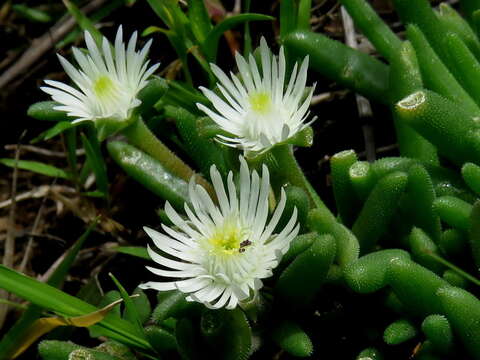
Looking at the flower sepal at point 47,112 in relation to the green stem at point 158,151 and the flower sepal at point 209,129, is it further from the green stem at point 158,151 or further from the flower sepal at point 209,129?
the flower sepal at point 209,129

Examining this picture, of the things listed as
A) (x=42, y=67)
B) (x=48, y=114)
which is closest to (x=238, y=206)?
(x=48, y=114)

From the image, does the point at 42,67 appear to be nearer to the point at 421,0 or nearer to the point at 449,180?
the point at 421,0

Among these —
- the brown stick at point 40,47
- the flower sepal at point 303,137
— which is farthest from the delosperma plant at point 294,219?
the brown stick at point 40,47

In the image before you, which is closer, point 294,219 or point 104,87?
point 294,219

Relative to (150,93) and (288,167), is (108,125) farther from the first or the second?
(288,167)

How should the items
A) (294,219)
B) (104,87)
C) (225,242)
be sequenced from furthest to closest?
(104,87), (225,242), (294,219)

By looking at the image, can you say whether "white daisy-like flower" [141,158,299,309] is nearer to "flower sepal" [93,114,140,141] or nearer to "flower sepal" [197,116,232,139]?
"flower sepal" [197,116,232,139]

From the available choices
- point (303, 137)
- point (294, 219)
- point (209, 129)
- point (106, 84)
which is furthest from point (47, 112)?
point (294, 219)

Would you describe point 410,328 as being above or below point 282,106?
below
